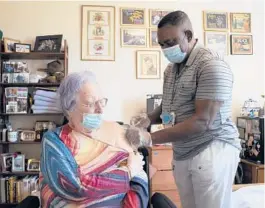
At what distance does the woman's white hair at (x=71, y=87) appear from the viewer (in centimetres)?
124

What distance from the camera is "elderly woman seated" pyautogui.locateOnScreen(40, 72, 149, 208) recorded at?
3.75 feet

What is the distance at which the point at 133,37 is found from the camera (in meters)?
3.39

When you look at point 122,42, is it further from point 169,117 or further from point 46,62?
point 169,117

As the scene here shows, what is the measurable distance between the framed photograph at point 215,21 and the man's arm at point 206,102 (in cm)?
231

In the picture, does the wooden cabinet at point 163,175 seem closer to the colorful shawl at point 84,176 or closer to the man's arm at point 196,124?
the man's arm at point 196,124

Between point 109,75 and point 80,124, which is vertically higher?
point 109,75

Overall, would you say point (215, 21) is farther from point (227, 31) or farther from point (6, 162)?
point (6, 162)

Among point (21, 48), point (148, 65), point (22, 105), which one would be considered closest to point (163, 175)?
point (148, 65)

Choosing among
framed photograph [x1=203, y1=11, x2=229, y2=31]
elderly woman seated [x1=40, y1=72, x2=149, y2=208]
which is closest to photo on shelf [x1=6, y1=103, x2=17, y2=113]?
elderly woman seated [x1=40, y1=72, x2=149, y2=208]

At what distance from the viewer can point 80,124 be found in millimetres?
1260

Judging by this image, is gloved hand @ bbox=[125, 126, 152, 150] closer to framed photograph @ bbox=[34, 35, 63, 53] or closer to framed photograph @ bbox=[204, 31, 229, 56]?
framed photograph @ bbox=[34, 35, 63, 53]

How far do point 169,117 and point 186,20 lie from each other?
492 millimetres

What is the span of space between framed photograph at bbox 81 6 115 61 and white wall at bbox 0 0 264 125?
0.18ft

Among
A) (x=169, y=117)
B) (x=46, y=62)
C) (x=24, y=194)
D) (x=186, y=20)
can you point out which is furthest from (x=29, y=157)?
(x=186, y=20)
